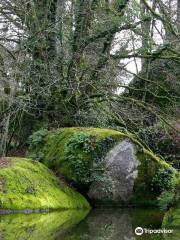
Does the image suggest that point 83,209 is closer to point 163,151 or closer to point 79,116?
point 79,116

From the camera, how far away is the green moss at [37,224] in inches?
263

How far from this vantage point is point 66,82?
13.7 meters

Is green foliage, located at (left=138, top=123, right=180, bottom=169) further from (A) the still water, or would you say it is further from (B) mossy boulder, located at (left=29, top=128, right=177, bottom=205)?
(A) the still water

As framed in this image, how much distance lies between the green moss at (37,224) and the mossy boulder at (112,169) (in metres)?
1.51

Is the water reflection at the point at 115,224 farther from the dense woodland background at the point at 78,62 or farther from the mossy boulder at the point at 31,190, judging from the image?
the dense woodland background at the point at 78,62

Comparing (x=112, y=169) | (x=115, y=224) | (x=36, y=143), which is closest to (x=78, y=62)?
(x=36, y=143)

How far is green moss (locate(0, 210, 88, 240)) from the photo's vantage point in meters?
6.68

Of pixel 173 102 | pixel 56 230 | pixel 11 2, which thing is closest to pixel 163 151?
pixel 173 102

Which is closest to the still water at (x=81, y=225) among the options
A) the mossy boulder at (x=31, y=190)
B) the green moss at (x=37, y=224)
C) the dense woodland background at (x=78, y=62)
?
the green moss at (x=37, y=224)

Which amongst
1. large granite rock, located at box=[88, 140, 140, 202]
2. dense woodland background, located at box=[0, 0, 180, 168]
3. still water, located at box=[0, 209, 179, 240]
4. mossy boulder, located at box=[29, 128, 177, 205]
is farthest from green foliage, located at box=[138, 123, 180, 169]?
still water, located at box=[0, 209, 179, 240]

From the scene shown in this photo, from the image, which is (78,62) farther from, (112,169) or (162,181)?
(162,181)

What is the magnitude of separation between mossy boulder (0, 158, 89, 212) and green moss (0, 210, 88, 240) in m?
0.42

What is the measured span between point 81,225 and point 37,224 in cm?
70

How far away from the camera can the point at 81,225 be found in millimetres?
7945
